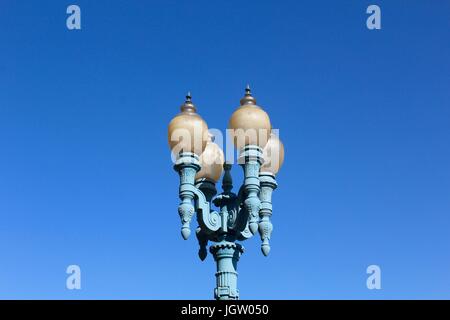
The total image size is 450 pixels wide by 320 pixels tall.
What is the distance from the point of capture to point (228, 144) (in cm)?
1375

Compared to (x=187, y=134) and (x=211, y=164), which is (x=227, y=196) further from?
(x=187, y=134)

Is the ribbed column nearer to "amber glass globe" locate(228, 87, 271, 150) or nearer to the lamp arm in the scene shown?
the lamp arm

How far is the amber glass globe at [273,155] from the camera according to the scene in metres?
14.2

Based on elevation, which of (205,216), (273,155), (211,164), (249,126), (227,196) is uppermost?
(249,126)

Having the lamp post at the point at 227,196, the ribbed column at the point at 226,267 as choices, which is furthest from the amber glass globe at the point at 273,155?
the ribbed column at the point at 226,267

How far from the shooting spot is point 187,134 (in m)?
13.4

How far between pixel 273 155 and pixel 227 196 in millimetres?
989

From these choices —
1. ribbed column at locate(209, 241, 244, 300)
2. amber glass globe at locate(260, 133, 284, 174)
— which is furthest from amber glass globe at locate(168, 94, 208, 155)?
ribbed column at locate(209, 241, 244, 300)

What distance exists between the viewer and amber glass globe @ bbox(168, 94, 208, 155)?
13.4 m

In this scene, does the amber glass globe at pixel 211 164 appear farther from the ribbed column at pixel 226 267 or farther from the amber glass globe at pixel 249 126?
the ribbed column at pixel 226 267

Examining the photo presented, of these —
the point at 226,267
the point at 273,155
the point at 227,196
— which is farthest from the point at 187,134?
the point at 226,267
